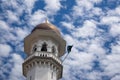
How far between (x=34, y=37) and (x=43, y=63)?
5.15m

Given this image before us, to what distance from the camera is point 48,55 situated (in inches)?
1953

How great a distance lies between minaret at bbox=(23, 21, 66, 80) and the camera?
48562 millimetres

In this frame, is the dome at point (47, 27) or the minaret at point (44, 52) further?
the dome at point (47, 27)

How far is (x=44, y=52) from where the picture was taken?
163 ft

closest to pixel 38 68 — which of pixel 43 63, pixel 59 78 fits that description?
pixel 43 63

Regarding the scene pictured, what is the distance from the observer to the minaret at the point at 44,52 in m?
48.6

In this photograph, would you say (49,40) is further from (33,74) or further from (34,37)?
(33,74)

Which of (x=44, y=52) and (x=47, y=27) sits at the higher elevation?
(x=47, y=27)

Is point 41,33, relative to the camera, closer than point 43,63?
No

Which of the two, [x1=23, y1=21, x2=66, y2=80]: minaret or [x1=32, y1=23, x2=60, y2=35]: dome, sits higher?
[x1=32, y1=23, x2=60, y2=35]: dome

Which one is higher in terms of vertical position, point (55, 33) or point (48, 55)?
point (55, 33)

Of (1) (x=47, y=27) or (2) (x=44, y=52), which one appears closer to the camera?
(2) (x=44, y=52)

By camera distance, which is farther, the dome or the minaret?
the dome

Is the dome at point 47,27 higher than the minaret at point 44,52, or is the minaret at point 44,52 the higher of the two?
the dome at point 47,27
